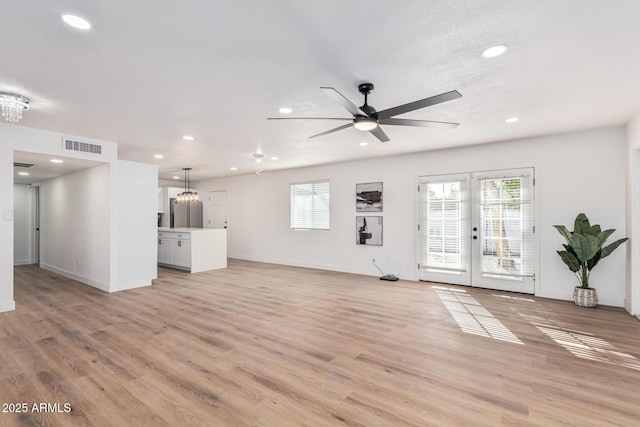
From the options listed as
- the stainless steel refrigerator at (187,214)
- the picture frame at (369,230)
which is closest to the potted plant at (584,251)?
the picture frame at (369,230)

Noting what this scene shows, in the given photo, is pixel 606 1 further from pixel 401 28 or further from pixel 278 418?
pixel 278 418

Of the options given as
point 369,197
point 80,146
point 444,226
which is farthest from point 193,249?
point 444,226

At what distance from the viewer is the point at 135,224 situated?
18.7 ft

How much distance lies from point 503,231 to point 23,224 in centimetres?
1175

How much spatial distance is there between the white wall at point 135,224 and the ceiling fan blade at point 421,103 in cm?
491

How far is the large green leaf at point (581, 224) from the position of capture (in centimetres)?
439

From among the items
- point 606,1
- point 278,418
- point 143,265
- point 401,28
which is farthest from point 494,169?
point 143,265

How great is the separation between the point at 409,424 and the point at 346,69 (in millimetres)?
2752

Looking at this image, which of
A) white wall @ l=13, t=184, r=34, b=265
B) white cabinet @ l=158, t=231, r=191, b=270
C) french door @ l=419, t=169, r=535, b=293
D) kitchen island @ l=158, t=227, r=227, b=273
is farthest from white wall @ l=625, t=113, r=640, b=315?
white wall @ l=13, t=184, r=34, b=265

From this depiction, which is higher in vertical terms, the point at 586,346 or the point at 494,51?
the point at 494,51

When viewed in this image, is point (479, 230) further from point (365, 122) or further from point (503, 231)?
point (365, 122)

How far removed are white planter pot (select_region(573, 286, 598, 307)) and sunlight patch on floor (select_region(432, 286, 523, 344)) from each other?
1.43m

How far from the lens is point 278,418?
1972mm

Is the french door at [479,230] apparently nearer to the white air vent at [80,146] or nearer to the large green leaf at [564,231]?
the large green leaf at [564,231]
